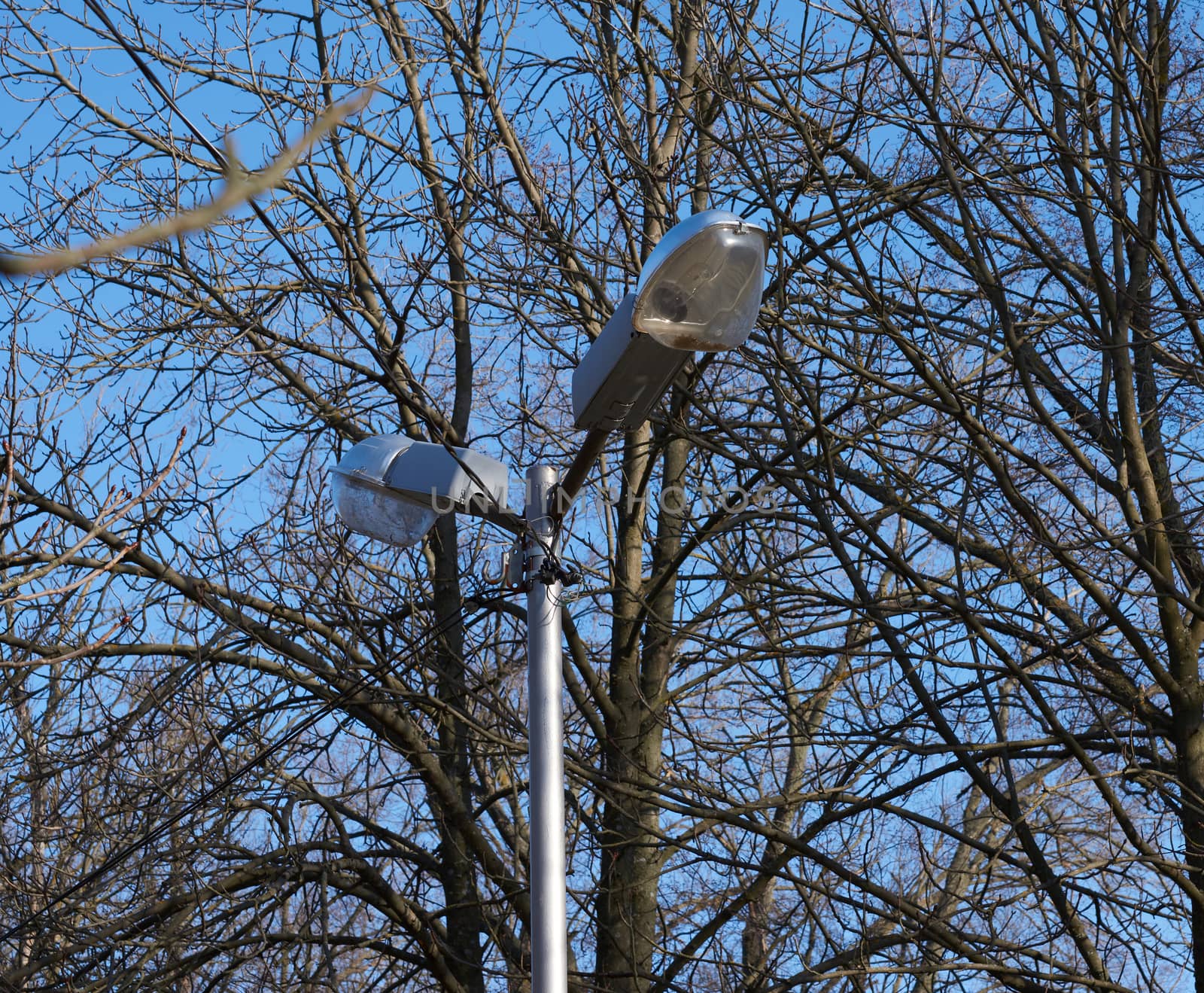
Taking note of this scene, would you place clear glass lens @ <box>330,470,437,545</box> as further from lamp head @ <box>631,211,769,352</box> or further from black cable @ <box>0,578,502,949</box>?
black cable @ <box>0,578,502,949</box>

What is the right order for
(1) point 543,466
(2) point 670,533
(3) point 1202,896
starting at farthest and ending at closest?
(2) point 670,533
(3) point 1202,896
(1) point 543,466

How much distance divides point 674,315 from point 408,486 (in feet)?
3.29

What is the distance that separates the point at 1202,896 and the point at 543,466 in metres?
2.74

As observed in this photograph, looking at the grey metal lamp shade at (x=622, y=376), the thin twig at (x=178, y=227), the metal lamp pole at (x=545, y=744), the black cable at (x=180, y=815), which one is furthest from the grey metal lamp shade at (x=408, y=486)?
the thin twig at (x=178, y=227)

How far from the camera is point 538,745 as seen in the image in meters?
3.54

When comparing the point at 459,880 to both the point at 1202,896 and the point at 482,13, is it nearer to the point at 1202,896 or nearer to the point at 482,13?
the point at 1202,896

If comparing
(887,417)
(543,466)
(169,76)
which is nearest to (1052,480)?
(887,417)

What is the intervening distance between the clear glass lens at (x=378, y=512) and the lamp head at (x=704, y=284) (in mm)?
996

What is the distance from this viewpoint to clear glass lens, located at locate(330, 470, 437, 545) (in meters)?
3.91

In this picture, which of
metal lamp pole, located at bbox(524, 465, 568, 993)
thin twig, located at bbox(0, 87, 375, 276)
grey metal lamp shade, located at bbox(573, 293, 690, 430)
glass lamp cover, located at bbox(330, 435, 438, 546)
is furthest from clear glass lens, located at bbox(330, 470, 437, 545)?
thin twig, located at bbox(0, 87, 375, 276)

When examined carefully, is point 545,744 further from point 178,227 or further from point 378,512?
point 178,227

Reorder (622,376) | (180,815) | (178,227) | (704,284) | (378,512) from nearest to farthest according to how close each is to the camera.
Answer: (178,227) < (704,284) < (622,376) < (378,512) < (180,815)

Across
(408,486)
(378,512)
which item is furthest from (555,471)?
(378,512)

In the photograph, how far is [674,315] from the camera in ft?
10.8
